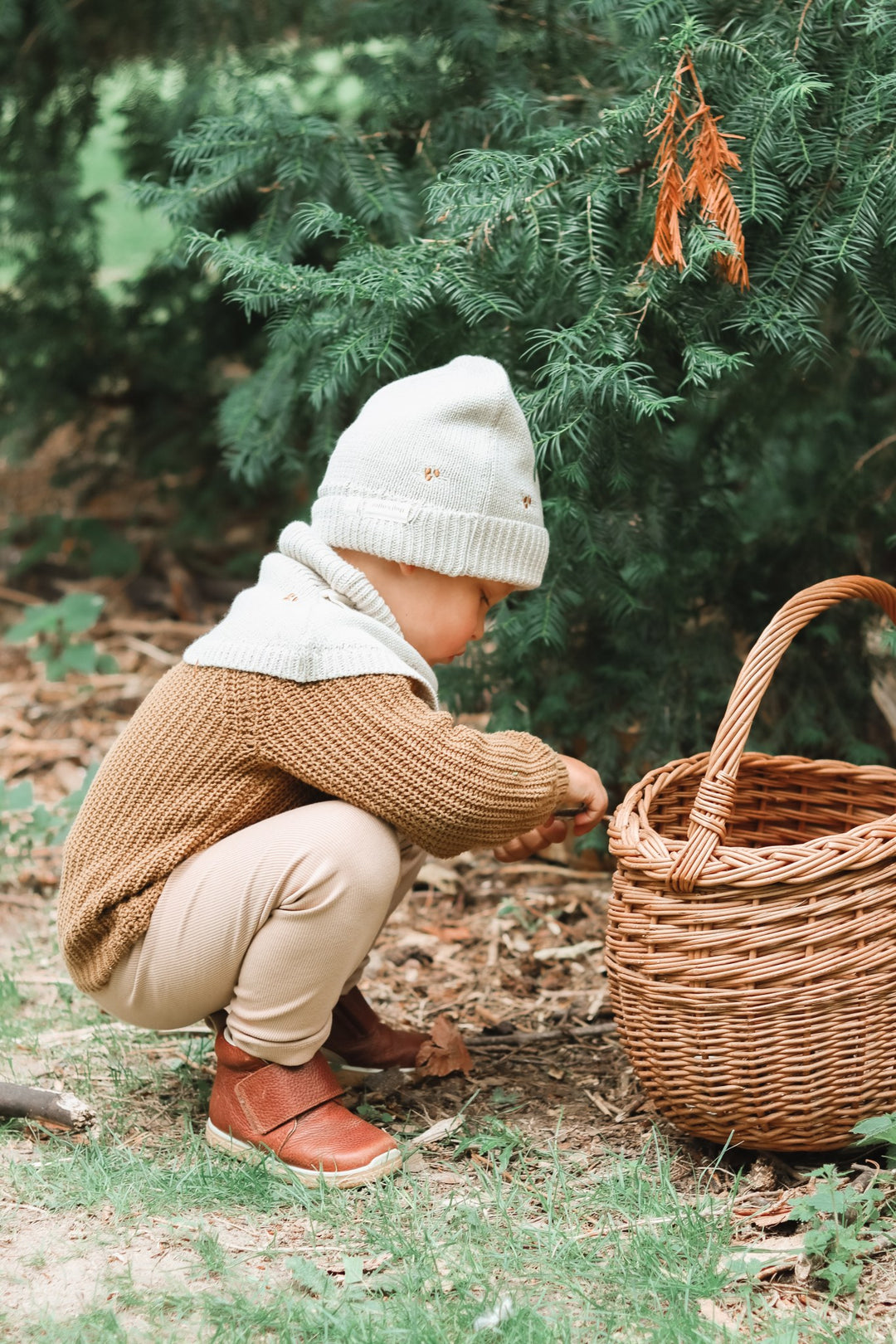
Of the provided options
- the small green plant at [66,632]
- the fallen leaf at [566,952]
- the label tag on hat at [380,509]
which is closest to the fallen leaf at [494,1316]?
the label tag on hat at [380,509]

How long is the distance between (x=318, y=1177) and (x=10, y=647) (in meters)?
2.90

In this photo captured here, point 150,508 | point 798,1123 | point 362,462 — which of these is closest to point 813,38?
point 362,462

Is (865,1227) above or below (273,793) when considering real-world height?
below

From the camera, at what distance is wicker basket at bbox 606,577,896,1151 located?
1.68 meters

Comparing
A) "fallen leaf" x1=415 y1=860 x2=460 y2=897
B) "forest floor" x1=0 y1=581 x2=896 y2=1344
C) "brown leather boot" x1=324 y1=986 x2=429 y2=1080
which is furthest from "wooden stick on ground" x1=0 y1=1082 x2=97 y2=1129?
"fallen leaf" x1=415 y1=860 x2=460 y2=897

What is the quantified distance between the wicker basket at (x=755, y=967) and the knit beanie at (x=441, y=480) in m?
0.44

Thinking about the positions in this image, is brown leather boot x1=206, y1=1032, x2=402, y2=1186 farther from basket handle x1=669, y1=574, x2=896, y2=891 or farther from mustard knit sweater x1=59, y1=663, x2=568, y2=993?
basket handle x1=669, y1=574, x2=896, y2=891

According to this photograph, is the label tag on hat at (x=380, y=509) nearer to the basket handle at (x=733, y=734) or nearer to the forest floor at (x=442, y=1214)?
the basket handle at (x=733, y=734)

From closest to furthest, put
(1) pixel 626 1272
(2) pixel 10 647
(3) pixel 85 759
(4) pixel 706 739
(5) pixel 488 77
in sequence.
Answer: (1) pixel 626 1272 → (5) pixel 488 77 → (4) pixel 706 739 → (3) pixel 85 759 → (2) pixel 10 647

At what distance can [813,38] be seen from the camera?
197cm

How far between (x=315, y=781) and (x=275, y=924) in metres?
0.21

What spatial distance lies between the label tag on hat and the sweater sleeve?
252 mm

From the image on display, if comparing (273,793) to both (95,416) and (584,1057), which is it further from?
(95,416)

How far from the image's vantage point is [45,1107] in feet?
6.39
